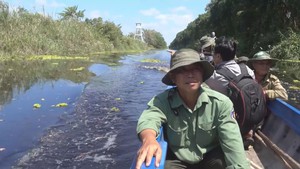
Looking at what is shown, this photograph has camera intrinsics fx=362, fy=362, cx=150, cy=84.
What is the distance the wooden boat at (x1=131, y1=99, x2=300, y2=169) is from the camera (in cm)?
401

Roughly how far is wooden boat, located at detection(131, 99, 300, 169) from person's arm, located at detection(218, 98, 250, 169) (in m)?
1.43

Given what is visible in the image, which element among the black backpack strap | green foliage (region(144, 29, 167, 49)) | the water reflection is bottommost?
green foliage (region(144, 29, 167, 49))

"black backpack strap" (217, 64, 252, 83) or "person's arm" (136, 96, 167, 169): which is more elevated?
"black backpack strap" (217, 64, 252, 83)

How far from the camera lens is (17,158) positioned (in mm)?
5363

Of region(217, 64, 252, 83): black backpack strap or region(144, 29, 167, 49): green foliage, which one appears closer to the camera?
region(217, 64, 252, 83): black backpack strap

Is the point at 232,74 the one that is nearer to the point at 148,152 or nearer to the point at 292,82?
the point at 148,152

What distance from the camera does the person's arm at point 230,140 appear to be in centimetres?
250

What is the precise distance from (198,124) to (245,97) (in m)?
1.44

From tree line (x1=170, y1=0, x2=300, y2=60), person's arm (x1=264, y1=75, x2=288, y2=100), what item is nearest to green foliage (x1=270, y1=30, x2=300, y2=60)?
tree line (x1=170, y1=0, x2=300, y2=60)

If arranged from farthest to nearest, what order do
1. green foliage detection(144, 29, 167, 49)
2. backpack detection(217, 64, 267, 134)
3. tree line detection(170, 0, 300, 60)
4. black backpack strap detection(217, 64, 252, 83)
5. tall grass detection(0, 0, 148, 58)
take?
green foliage detection(144, 29, 167, 49) → tree line detection(170, 0, 300, 60) → tall grass detection(0, 0, 148, 58) → black backpack strap detection(217, 64, 252, 83) → backpack detection(217, 64, 267, 134)

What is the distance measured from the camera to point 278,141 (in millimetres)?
4559

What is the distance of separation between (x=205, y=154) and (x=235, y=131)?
36 cm

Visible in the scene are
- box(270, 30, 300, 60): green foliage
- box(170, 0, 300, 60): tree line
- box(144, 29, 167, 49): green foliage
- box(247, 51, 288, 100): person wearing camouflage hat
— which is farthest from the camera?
box(144, 29, 167, 49): green foliage

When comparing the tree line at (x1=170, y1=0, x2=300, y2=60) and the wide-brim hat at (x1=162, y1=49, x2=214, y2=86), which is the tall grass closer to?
the tree line at (x1=170, y1=0, x2=300, y2=60)
